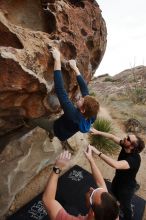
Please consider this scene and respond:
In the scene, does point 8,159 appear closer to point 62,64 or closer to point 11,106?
point 11,106

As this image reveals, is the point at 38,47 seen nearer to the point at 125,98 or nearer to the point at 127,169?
the point at 127,169

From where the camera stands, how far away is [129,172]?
497cm

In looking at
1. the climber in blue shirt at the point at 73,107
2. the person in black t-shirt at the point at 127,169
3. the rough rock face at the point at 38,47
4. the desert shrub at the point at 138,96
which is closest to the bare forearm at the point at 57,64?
the climber in blue shirt at the point at 73,107

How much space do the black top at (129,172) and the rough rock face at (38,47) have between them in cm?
137

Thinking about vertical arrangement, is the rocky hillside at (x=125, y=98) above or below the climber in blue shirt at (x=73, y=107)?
below

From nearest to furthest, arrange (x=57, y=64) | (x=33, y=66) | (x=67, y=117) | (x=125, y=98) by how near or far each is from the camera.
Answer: (x=33, y=66), (x=57, y=64), (x=67, y=117), (x=125, y=98)

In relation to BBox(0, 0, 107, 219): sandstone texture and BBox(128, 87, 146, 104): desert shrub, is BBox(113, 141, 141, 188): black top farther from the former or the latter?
BBox(128, 87, 146, 104): desert shrub

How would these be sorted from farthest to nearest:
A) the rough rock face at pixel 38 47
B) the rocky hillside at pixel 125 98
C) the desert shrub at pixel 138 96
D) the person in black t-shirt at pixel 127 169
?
1. the desert shrub at pixel 138 96
2. the rocky hillside at pixel 125 98
3. the person in black t-shirt at pixel 127 169
4. the rough rock face at pixel 38 47

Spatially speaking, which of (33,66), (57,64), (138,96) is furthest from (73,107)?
(138,96)

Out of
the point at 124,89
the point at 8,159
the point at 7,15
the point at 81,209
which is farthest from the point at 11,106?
A: the point at 124,89

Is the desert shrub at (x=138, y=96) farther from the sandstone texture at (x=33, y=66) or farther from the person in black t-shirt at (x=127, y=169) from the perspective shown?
the person in black t-shirt at (x=127, y=169)

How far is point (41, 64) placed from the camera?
411cm

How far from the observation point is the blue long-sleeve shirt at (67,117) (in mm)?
4074

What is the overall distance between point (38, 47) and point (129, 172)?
96.3 inches
